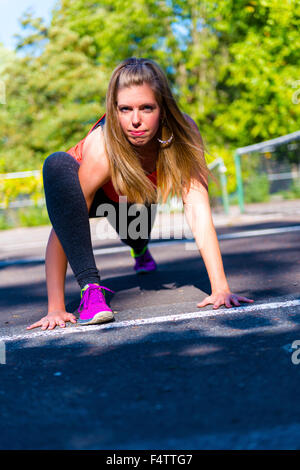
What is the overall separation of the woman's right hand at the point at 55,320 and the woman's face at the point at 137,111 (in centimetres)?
96

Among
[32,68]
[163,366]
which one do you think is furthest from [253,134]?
[163,366]

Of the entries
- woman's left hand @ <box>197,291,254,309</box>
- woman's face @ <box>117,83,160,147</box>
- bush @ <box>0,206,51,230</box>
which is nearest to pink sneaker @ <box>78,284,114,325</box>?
woman's left hand @ <box>197,291,254,309</box>

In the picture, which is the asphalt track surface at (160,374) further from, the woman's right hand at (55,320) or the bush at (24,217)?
the bush at (24,217)

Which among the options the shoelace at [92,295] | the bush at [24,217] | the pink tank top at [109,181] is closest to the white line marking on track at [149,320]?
the shoelace at [92,295]

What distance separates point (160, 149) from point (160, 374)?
5.15 ft

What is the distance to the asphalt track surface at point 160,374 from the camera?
1.57 metres

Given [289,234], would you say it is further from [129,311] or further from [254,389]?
[254,389]

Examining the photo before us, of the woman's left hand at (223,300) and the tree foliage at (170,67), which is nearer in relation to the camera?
the woman's left hand at (223,300)

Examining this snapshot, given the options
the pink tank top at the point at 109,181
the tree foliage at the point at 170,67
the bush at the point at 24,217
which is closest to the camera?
the pink tank top at the point at 109,181

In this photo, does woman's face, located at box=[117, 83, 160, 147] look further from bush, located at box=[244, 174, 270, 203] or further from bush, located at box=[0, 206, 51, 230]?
bush, located at box=[0, 206, 51, 230]

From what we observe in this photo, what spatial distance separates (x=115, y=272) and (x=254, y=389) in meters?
3.26

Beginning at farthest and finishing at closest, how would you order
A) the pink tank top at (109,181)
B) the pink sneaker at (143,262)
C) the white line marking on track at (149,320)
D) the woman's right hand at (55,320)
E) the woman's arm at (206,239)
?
1. the pink sneaker at (143,262)
2. the pink tank top at (109,181)
3. the woman's arm at (206,239)
4. the woman's right hand at (55,320)
5. the white line marking on track at (149,320)

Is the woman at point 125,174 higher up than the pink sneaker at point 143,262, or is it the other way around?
the woman at point 125,174

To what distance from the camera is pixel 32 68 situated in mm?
29688
